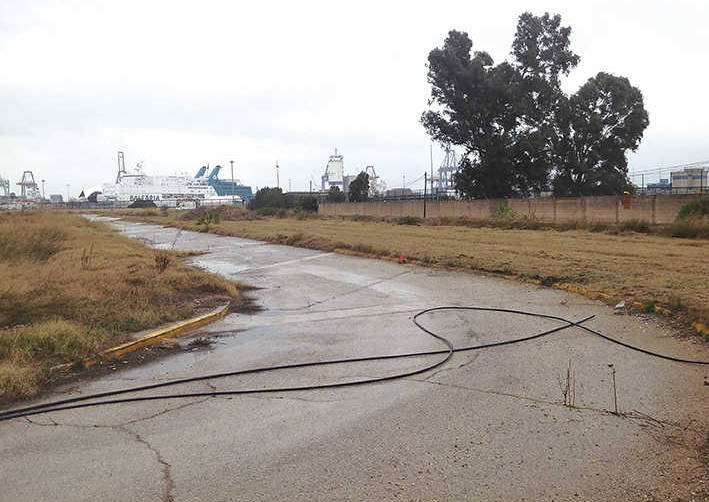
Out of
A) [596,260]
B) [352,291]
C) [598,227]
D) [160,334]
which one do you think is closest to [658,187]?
[598,227]

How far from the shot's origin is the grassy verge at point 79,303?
22.7ft

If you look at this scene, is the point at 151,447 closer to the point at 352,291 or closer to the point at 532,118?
the point at 352,291

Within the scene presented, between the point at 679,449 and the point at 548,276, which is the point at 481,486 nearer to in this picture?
the point at 679,449

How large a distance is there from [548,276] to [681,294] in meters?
3.49

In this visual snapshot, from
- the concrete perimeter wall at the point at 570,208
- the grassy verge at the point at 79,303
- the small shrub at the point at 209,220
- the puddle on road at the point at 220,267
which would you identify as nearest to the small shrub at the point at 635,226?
the concrete perimeter wall at the point at 570,208

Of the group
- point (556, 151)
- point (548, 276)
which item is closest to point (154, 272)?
point (548, 276)

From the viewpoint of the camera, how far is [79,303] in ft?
30.5

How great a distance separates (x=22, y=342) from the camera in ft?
23.6

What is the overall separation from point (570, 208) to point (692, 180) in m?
9.15

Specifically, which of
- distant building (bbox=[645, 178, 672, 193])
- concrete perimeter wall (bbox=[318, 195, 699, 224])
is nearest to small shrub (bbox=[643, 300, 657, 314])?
concrete perimeter wall (bbox=[318, 195, 699, 224])

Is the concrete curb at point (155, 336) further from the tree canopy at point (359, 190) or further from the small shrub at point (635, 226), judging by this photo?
the tree canopy at point (359, 190)

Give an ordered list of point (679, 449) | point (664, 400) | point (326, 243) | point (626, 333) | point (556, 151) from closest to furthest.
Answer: point (679, 449) → point (664, 400) → point (626, 333) → point (326, 243) → point (556, 151)

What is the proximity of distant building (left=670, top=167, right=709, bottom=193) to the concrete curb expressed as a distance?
102 ft

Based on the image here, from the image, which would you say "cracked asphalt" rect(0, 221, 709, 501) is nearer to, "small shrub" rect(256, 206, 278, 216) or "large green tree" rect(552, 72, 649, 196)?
"large green tree" rect(552, 72, 649, 196)
